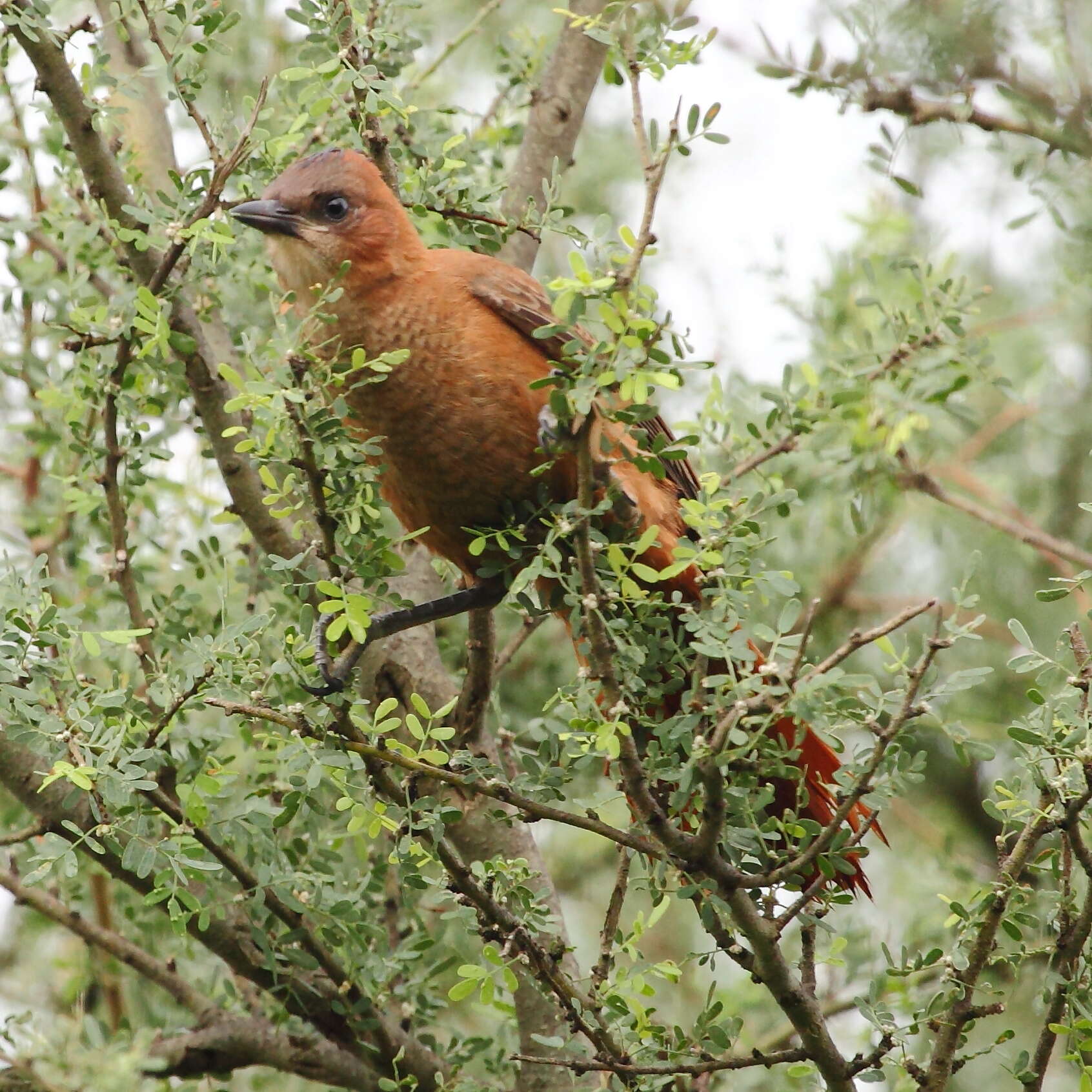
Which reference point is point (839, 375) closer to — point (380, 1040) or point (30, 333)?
point (380, 1040)

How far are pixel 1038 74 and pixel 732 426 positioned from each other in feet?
4.17

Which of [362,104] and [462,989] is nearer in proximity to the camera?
[462,989]

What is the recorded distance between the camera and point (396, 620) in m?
3.10

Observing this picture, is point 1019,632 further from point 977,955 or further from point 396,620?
point 396,620

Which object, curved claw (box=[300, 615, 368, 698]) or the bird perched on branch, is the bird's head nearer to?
the bird perched on branch

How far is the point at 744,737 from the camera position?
219 cm

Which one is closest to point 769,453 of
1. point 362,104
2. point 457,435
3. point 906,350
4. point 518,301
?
point 906,350

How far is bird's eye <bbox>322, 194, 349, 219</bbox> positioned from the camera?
3.28m

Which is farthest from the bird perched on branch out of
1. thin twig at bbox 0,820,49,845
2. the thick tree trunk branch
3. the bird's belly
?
the thick tree trunk branch

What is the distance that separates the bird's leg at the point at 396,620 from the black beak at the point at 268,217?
34.9 inches

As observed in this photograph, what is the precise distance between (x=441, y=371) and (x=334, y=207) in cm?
49

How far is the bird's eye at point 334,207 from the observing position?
3.28 m

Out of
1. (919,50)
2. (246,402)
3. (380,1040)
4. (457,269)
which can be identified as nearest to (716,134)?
(919,50)

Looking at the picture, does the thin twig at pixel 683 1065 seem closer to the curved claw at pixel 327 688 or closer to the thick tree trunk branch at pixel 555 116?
the curved claw at pixel 327 688
